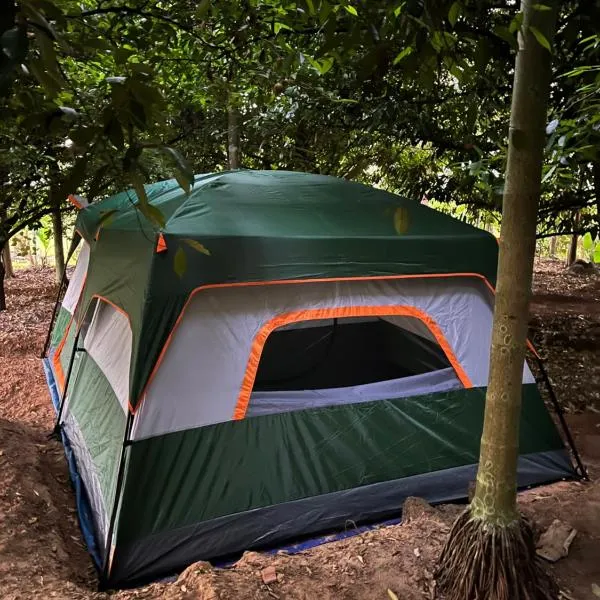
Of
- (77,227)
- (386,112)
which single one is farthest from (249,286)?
(77,227)

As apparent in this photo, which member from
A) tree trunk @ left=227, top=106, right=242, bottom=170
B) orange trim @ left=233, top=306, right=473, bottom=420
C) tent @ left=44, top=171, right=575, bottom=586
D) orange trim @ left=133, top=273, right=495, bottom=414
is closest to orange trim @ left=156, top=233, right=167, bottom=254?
tent @ left=44, top=171, right=575, bottom=586

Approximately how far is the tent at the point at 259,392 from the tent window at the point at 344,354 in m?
0.87

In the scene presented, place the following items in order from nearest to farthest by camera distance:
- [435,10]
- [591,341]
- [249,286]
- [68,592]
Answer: [435,10]
[68,592]
[249,286]
[591,341]

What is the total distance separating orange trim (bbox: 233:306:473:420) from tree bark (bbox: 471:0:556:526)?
1.22 m

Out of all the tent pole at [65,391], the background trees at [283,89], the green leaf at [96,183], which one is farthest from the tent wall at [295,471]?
the green leaf at [96,183]

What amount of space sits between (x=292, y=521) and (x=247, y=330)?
3.32 feet

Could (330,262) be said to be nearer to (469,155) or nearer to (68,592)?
(68,592)

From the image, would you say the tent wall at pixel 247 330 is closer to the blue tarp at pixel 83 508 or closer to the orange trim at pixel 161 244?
the orange trim at pixel 161 244

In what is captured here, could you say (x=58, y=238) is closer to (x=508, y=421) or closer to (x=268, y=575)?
(x=268, y=575)

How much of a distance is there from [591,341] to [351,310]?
14.5ft

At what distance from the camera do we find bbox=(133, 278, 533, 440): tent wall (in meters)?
2.54

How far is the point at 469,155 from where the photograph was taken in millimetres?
4406

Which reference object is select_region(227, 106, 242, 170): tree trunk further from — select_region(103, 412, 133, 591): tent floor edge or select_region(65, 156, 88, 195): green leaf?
select_region(65, 156, 88, 195): green leaf

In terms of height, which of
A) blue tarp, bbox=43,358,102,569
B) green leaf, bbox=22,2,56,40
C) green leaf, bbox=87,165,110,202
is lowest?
blue tarp, bbox=43,358,102,569
